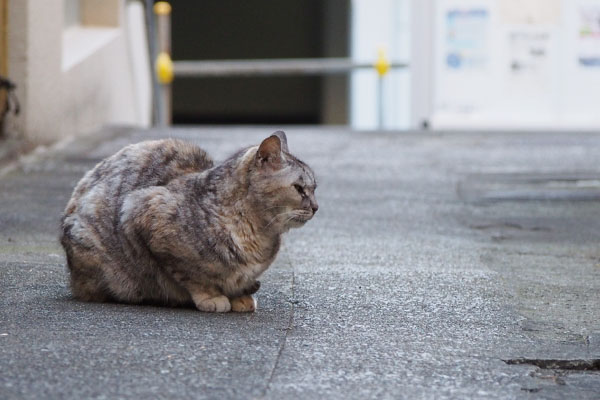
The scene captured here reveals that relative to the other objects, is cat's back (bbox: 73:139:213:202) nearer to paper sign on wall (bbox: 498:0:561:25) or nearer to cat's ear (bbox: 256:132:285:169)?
cat's ear (bbox: 256:132:285:169)

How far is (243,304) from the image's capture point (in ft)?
17.4

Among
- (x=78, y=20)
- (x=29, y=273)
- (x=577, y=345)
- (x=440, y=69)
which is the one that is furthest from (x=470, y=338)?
(x=440, y=69)

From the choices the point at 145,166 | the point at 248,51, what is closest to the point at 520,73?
the point at 145,166

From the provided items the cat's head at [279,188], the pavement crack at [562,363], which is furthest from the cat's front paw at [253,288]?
the pavement crack at [562,363]

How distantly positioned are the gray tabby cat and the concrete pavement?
129 mm

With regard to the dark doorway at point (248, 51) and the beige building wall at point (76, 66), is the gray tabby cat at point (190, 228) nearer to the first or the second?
the beige building wall at point (76, 66)

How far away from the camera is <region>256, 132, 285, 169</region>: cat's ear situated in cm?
516

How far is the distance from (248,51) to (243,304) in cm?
2010

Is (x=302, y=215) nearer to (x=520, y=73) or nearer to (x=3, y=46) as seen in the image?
(x=3, y=46)

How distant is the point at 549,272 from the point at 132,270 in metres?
2.58

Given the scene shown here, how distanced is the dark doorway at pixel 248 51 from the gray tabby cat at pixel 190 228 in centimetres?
1878

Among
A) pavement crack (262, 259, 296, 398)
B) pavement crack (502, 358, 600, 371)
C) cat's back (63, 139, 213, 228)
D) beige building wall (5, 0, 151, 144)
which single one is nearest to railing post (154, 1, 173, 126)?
beige building wall (5, 0, 151, 144)

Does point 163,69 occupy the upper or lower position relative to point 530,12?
lower

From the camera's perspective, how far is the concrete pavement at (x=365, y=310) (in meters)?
4.20
